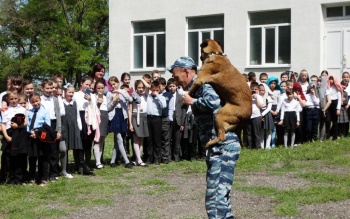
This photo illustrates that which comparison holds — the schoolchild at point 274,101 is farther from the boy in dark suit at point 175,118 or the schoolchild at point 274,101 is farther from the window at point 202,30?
the window at point 202,30

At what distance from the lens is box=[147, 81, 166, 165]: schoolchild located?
48.7ft

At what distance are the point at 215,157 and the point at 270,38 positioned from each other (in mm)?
20100

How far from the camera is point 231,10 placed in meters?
26.7

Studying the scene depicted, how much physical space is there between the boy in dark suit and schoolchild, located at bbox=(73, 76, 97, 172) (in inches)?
96.8

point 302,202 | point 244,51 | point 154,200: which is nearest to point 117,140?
point 154,200

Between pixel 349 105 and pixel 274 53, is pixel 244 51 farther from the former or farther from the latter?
pixel 349 105

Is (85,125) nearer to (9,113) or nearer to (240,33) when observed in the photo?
(9,113)

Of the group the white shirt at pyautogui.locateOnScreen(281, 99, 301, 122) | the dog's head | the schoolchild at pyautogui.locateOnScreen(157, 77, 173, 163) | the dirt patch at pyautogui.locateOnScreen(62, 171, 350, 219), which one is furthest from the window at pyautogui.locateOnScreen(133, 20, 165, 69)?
the dog's head

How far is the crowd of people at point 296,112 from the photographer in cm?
1711

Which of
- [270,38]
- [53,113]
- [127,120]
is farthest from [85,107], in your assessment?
[270,38]

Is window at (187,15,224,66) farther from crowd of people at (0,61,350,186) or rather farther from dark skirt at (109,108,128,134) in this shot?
dark skirt at (109,108,128,134)

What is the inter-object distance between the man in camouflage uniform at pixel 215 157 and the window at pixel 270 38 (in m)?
19.4

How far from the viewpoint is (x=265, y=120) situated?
17.1 metres

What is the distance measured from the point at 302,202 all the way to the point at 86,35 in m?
37.5
